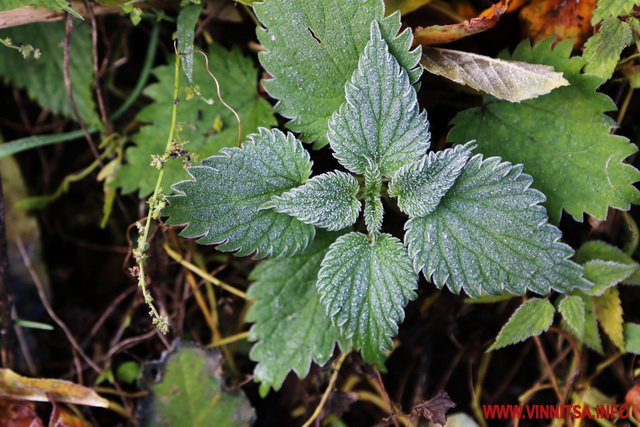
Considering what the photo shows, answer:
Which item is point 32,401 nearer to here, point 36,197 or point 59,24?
point 36,197

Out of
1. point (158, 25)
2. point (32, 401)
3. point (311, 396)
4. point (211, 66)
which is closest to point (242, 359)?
point (311, 396)

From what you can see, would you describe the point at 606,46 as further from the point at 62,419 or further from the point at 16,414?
the point at 16,414

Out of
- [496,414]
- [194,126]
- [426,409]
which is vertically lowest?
[496,414]

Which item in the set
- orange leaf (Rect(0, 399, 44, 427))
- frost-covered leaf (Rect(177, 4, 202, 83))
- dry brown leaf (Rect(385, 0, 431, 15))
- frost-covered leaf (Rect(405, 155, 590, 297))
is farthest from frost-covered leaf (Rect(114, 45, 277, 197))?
orange leaf (Rect(0, 399, 44, 427))

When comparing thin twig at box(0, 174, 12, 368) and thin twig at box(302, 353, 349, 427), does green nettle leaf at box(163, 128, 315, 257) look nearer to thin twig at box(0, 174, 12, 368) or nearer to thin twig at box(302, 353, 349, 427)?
thin twig at box(302, 353, 349, 427)

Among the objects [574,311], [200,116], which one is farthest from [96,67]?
[574,311]
